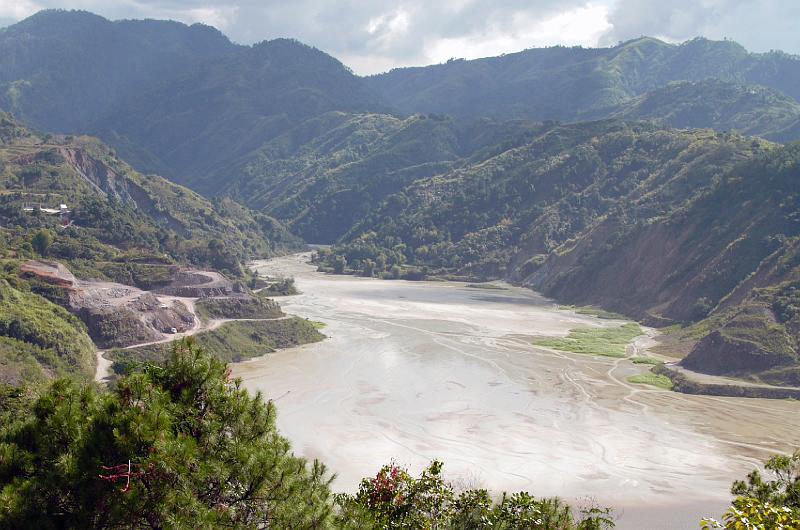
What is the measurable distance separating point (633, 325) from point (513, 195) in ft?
219

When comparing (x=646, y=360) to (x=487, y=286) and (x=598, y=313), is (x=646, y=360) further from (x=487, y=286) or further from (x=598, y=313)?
(x=487, y=286)

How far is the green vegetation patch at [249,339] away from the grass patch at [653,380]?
103ft

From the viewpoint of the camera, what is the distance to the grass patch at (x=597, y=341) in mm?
75250

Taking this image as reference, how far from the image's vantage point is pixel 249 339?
76688 millimetres

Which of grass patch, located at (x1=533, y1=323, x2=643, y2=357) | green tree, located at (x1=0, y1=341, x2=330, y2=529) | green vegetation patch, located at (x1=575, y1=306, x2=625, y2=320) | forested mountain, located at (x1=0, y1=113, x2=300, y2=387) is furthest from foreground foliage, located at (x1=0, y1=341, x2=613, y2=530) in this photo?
green vegetation patch, located at (x1=575, y1=306, x2=625, y2=320)

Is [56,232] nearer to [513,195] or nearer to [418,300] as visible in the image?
[418,300]

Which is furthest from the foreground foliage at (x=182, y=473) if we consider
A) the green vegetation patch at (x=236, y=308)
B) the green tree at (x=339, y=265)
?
the green tree at (x=339, y=265)

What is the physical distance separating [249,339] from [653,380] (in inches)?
1479

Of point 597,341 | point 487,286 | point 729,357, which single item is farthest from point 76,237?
point 729,357

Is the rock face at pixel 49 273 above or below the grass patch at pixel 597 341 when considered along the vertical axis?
above

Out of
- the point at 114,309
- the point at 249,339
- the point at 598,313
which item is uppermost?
the point at 114,309

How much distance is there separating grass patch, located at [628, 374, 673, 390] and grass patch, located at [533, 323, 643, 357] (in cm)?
856

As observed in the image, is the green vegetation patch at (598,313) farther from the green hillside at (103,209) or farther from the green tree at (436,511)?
the green tree at (436,511)

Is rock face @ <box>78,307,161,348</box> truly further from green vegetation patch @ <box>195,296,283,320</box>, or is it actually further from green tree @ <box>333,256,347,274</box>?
green tree @ <box>333,256,347,274</box>
